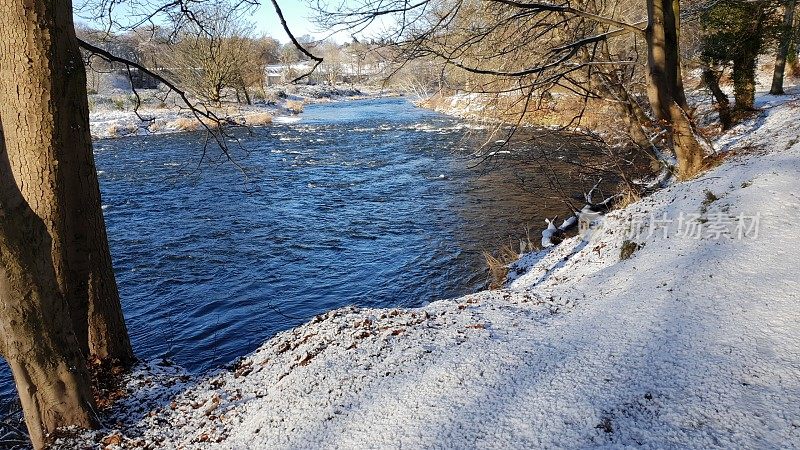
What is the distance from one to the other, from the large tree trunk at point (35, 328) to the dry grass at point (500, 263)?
5.65m

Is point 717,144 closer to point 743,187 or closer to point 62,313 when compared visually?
point 743,187

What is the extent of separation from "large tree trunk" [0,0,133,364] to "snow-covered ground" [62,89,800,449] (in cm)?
116

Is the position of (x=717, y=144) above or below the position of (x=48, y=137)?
below

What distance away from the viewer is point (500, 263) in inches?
334

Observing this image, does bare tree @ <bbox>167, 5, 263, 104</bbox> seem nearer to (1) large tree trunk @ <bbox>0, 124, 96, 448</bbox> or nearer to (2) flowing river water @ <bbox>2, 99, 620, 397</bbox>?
(2) flowing river water @ <bbox>2, 99, 620, 397</bbox>

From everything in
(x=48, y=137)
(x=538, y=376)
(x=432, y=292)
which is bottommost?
(x=432, y=292)

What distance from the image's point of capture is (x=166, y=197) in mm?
13539

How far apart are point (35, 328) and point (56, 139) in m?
1.51

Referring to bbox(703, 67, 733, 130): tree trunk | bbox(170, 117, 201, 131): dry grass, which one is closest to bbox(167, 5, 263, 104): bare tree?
bbox(170, 117, 201, 131): dry grass

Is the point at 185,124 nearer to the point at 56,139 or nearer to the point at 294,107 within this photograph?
the point at 294,107

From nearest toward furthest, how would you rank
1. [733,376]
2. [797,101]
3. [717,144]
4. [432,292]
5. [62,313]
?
[733,376]
[62,313]
[432,292]
[717,144]
[797,101]

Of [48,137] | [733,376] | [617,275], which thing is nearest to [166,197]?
[48,137]

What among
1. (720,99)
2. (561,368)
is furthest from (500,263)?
(720,99)

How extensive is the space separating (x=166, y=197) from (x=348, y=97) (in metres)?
43.7
